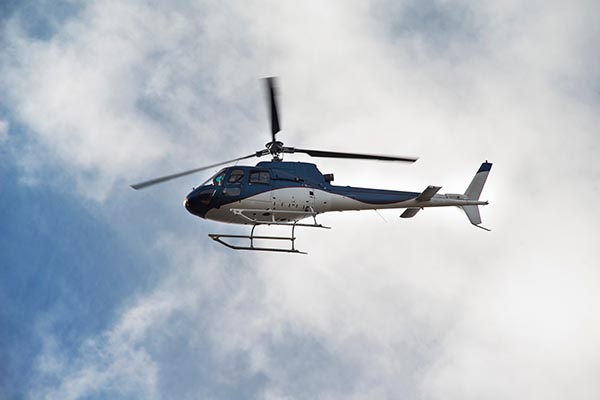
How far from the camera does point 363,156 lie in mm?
20703

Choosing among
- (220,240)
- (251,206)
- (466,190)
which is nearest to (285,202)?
(251,206)

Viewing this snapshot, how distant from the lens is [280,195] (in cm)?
2091

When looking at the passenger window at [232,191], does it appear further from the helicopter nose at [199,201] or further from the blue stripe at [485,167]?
the blue stripe at [485,167]

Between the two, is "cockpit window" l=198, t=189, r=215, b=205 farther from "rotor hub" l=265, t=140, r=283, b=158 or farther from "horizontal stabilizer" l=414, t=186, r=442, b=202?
"horizontal stabilizer" l=414, t=186, r=442, b=202

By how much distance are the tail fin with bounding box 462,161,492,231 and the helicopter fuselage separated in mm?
1286

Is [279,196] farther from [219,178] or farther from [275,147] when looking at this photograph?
[219,178]

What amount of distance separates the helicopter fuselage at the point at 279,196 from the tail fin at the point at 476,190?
→ 1.29 m

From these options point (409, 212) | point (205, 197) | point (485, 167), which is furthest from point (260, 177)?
point (485, 167)

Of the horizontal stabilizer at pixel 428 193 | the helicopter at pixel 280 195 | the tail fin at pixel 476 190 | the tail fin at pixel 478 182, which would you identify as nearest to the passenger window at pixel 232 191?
the helicopter at pixel 280 195

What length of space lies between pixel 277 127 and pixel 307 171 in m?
1.92

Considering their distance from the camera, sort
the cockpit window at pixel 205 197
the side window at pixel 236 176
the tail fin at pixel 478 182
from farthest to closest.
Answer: the tail fin at pixel 478 182
the side window at pixel 236 176
the cockpit window at pixel 205 197

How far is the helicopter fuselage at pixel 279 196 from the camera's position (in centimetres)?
2053

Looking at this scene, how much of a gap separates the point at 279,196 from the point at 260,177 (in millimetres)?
838

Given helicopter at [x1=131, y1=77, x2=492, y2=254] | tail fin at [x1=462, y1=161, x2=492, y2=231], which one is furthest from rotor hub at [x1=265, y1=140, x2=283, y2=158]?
tail fin at [x1=462, y1=161, x2=492, y2=231]
